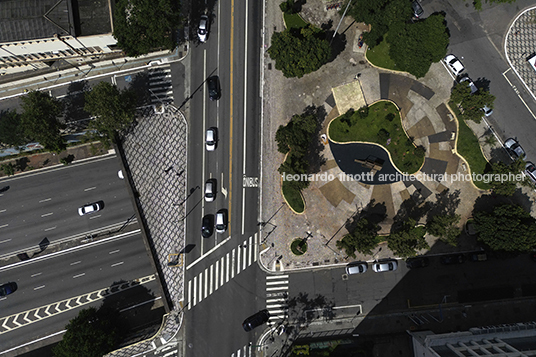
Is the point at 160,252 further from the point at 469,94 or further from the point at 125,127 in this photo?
the point at 469,94

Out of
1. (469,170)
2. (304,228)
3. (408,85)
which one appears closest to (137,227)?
(304,228)

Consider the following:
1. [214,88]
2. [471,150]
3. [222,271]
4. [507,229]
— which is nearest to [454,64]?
[471,150]

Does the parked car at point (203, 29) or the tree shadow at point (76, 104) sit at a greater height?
the parked car at point (203, 29)

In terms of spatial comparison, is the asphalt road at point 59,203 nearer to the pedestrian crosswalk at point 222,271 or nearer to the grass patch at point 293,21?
the pedestrian crosswalk at point 222,271

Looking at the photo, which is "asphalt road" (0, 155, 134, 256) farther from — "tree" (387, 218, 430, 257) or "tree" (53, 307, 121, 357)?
"tree" (387, 218, 430, 257)

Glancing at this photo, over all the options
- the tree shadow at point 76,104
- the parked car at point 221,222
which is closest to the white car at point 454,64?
the parked car at point 221,222

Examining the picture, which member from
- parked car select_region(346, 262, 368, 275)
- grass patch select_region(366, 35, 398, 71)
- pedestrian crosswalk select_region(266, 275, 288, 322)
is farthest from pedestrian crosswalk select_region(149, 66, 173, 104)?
parked car select_region(346, 262, 368, 275)
